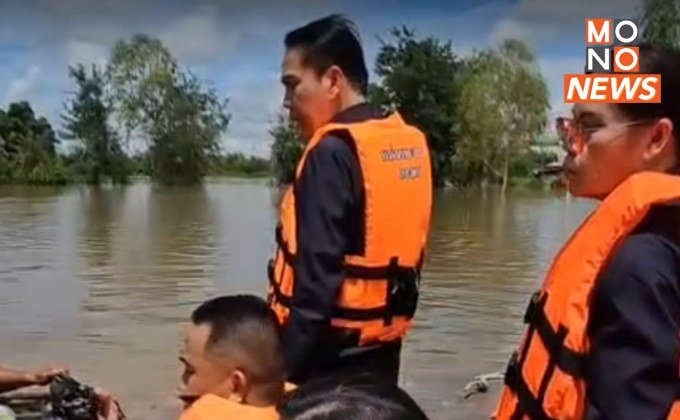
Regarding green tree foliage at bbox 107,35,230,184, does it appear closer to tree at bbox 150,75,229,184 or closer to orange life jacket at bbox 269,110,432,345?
tree at bbox 150,75,229,184

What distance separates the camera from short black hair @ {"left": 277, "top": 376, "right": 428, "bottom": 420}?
110cm

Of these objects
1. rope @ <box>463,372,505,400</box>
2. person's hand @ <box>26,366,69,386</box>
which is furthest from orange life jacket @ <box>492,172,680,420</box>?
rope @ <box>463,372,505,400</box>

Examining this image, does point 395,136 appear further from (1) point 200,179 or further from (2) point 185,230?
(1) point 200,179

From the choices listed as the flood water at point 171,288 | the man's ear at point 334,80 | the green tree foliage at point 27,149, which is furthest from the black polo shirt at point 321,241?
the green tree foliage at point 27,149

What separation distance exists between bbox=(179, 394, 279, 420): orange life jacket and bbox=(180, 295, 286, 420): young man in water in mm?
29

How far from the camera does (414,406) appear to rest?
1.14 m

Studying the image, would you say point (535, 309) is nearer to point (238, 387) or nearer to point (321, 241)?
point (238, 387)

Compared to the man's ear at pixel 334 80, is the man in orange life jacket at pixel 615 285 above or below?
below

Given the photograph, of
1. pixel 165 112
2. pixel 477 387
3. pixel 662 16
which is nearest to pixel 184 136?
pixel 165 112

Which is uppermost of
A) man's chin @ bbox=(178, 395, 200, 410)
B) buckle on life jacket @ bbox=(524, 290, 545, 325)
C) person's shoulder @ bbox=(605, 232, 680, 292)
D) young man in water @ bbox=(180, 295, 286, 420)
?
person's shoulder @ bbox=(605, 232, 680, 292)

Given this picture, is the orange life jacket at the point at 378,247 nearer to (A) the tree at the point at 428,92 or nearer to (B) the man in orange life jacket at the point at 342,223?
(B) the man in orange life jacket at the point at 342,223

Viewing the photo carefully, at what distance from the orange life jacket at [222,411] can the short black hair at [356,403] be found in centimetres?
50

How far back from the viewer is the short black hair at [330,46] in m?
2.31

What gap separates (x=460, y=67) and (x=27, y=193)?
1519 centimetres
